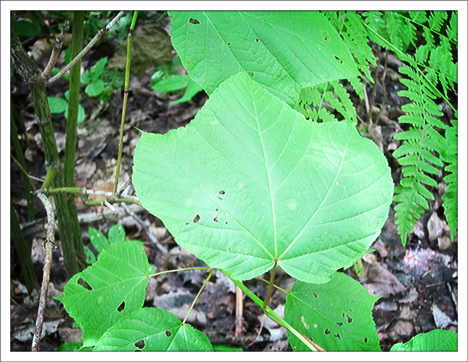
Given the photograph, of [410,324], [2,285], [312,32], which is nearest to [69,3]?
[312,32]

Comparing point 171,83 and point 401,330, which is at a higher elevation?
point 171,83

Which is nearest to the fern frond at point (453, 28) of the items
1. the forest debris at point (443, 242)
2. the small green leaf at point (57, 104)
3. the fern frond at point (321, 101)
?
the fern frond at point (321, 101)

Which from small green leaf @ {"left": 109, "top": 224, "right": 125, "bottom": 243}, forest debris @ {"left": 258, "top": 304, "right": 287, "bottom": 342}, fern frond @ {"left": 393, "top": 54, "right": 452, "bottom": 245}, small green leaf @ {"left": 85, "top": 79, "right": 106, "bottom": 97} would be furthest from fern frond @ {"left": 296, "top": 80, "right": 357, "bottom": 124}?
small green leaf @ {"left": 85, "top": 79, "right": 106, "bottom": 97}

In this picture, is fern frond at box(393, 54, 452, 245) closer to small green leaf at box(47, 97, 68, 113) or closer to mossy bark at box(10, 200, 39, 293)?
mossy bark at box(10, 200, 39, 293)

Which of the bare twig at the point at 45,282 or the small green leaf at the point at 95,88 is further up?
the small green leaf at the point at 95,88

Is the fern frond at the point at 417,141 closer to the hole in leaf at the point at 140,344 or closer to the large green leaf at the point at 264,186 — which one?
the large green leaf at the point at 264,186

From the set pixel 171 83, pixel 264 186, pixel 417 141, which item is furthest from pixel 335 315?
pixel 171 83

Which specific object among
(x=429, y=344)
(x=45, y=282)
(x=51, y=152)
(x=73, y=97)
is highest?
(x=73, y=97)

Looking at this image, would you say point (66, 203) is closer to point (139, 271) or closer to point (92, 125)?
point (139, 271)

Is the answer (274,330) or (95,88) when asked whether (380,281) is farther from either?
(95,88)
